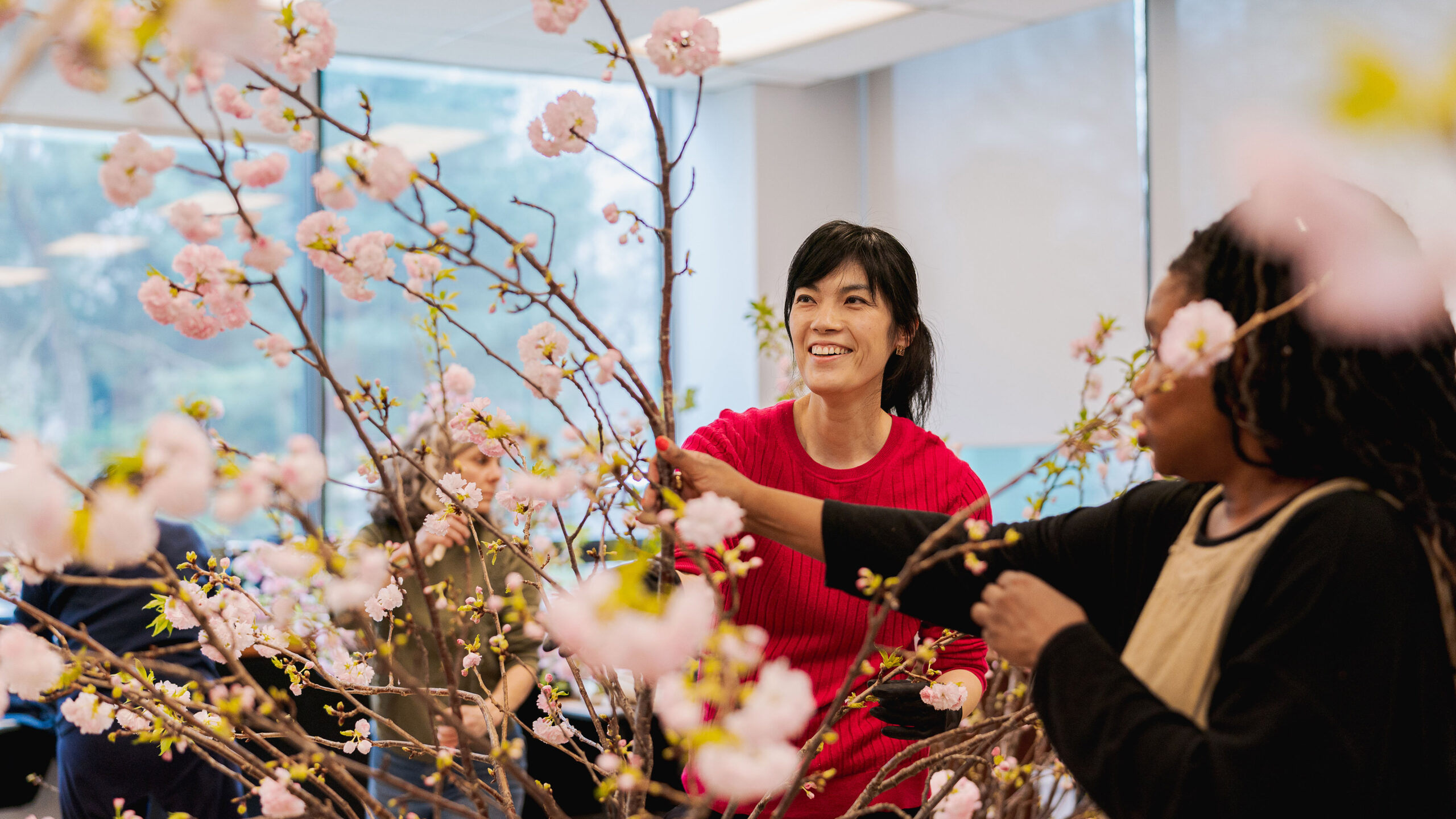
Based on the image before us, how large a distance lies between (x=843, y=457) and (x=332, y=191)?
37.3 inches

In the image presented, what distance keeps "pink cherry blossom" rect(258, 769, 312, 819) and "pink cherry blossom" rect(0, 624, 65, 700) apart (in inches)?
7.3

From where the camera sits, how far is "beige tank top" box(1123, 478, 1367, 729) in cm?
82

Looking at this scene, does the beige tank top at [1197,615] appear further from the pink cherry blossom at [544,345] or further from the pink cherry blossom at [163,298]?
the pink cherry blossom at [163,298]

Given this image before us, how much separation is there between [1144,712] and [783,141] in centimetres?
469

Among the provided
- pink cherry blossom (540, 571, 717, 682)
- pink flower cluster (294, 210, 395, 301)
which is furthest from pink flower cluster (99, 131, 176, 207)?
pink cherry blossom (540, 571, 717, 682)

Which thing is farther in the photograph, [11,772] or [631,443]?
[11,772]

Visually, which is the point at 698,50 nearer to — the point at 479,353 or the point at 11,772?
the point at 11,772

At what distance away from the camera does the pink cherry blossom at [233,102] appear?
96cm

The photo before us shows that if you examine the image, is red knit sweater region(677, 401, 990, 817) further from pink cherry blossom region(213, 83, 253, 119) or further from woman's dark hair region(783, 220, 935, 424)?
pink cherry blossom region(213, 83, 253, 119)

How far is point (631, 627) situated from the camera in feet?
1.86

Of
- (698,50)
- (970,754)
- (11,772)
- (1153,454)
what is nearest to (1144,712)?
(1153,454)

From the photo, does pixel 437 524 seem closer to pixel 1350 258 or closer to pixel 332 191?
pixel 332 191

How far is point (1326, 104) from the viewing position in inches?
17.2

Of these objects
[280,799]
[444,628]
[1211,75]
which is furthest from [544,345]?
[1211,75]
